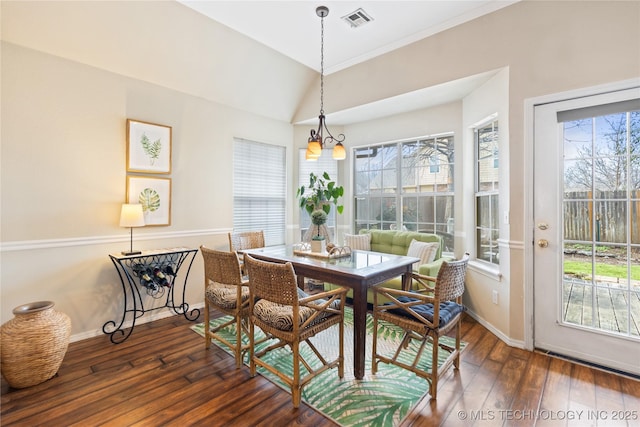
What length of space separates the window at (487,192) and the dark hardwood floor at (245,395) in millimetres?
1186

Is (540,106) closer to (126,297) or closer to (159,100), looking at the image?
(159,100)

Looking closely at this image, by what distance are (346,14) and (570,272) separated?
10.3ft

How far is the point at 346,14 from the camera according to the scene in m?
2.94

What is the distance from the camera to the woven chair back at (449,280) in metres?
1.99

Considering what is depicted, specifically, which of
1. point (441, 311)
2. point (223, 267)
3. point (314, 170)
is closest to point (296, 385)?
point (223, 267)

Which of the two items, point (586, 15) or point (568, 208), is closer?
point (586, 15)

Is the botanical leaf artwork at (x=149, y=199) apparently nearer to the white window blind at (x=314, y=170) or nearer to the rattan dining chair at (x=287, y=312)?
the rattan dining chair at (x=287, y=312)

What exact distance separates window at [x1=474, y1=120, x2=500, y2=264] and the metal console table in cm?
336

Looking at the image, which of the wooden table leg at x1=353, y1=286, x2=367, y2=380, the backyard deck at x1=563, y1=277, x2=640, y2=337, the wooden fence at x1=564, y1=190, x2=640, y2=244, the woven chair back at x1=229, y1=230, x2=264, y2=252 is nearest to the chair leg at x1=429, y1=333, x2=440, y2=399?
the wooden table leg at x1=353, y1=286, x2=367, y2=380

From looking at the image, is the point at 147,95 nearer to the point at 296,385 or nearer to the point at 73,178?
the point at 73,178

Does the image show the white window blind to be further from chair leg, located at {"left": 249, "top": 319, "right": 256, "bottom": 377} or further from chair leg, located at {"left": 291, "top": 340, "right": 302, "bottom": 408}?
chair leg, located at {"left": 291, "top": 340, "right": 302, "bottom": 408}

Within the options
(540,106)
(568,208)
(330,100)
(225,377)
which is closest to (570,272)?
(568,208)

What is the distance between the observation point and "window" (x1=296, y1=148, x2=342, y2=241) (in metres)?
5.02

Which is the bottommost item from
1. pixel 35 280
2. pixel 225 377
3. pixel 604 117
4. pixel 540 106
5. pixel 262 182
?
pixel 225 377
